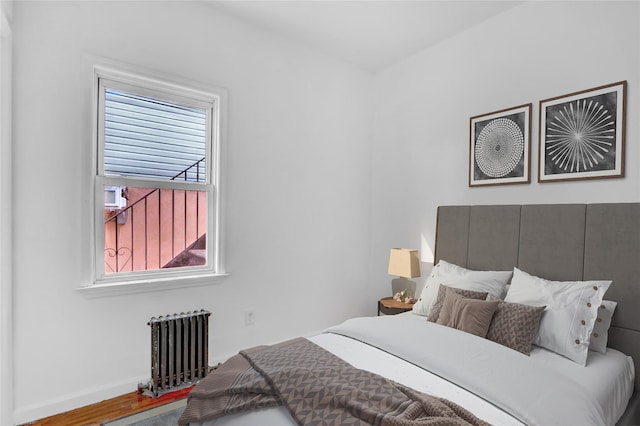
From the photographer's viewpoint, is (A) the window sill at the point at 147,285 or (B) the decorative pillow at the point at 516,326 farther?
(A) the window sill at the point at 147,285

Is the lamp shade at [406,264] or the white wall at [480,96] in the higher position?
the white wall at [480,96]

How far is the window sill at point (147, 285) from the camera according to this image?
2346mm

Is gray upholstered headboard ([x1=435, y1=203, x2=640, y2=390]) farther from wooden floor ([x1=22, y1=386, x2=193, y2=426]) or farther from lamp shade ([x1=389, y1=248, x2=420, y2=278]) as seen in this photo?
wooden floor ([x1=22, y1=386, x2=193, y2=426])

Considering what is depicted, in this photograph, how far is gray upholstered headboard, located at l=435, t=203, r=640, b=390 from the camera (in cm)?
212

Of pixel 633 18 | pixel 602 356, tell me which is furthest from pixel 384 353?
pixel 633 18

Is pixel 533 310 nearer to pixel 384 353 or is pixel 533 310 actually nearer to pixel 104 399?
pixel 384 353

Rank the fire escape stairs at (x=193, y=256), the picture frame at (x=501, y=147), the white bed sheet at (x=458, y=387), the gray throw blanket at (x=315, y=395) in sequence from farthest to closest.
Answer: the fire escape stairs at (x=193, y=256)
the picture frame at (x=501, y=147)
the white bed sheet at (x=458, y=387)
the gray throw blanket at (x=315, y=395)

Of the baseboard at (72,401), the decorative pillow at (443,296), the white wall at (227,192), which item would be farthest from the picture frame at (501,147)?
the baseboard at (72,401)

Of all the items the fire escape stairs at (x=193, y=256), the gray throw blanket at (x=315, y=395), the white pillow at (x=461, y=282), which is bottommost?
the gray throw blanket at (x=315, y=395)

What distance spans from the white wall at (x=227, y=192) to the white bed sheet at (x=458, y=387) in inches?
46.9

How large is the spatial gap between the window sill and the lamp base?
5.65 ft

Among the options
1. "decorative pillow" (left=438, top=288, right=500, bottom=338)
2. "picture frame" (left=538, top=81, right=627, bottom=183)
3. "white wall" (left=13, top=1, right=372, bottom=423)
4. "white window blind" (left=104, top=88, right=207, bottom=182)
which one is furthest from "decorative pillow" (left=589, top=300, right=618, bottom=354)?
"white window blind" (left=104, top=88, right=207, bottom=182)

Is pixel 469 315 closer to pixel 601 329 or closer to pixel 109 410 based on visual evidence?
pixel 601 329

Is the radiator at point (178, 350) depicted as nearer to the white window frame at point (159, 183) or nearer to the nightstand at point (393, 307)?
the white window frame at point (159, 183)
